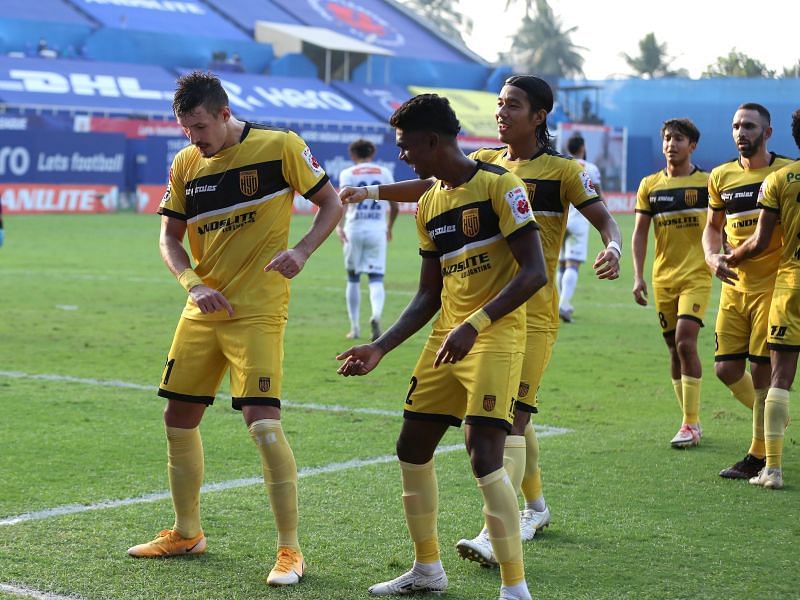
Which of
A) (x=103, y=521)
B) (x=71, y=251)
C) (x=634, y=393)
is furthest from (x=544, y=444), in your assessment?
(x=71, y=251)

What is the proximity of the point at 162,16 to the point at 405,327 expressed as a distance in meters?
58.5

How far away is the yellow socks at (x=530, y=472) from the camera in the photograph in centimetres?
630

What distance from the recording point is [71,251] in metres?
24.7

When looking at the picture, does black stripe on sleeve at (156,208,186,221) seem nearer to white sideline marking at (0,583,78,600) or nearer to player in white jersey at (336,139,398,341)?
white sideline marking at (0,583,78,600)

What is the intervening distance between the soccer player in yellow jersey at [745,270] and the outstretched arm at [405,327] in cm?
290

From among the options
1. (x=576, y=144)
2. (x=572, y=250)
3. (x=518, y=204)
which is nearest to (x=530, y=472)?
(x=518, y=204)

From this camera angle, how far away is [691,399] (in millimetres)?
8648

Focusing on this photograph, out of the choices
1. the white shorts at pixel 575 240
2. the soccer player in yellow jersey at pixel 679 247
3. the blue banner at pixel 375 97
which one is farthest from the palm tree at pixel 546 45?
the soccer player in yellow jersey at pixel 679 247

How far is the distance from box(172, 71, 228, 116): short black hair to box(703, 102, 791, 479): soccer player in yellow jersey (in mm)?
3479

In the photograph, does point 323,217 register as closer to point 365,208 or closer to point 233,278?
point 233,278

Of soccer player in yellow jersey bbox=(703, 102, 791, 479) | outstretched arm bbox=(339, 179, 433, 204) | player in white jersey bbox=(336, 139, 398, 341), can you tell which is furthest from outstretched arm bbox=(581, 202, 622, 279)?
player in white jersey bbox=(336, 139, 398, 341)

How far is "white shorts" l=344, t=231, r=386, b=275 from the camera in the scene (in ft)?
46.7

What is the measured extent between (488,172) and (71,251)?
2080cm

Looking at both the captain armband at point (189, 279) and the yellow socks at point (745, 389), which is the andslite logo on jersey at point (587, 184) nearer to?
the captain armband at point (189, 279)
